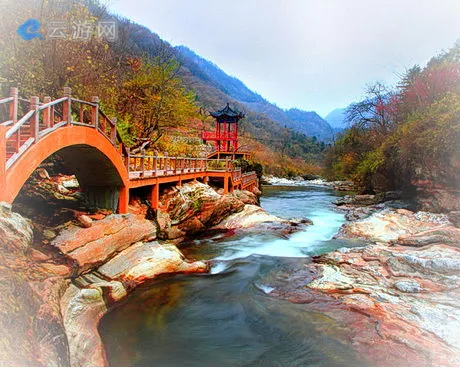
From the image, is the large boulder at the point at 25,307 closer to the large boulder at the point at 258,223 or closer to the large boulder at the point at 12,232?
the large boulder at the point at 12,232


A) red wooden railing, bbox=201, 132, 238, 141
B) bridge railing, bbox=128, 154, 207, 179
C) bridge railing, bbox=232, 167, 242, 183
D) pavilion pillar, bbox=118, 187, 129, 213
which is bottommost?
pavilion pillar, bbox=118, 187, 129, 213

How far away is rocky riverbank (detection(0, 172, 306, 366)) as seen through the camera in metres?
4.10

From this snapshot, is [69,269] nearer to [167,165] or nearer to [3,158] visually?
[3,158]

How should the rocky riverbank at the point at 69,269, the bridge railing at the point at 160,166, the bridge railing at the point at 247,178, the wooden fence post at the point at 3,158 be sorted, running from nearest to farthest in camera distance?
A: the rocky riverbank at the point at 69,269, the wooden fence post at the point at 3,158, the bridge railing at the point at 160,166, the bridge railing at the point at 247,178

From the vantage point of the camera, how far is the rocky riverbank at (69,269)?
410 centimetres

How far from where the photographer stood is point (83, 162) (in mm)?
9602

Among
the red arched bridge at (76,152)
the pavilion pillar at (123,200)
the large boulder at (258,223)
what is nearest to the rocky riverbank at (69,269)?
the pavilion pillar at (123,200)

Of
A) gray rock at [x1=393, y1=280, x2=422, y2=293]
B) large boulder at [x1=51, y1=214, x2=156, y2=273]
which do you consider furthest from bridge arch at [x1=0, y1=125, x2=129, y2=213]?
gray rock at [x1=393, y1=280, x2=422, y2=293]

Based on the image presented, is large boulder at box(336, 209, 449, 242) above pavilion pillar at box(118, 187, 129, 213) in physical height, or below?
below

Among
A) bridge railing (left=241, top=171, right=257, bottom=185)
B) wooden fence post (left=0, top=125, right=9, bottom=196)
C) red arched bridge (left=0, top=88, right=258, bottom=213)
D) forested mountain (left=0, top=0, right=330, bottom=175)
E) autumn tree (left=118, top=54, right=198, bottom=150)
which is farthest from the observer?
bridge railing (left=241, top=171, right=257, bottom=185)

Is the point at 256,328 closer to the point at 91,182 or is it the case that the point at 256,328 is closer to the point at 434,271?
the point at 434,271

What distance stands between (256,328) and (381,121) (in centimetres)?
3060

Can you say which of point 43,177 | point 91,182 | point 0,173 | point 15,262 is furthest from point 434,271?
point 43,177

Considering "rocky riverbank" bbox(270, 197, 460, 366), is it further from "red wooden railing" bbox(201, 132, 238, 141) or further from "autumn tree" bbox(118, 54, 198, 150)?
"red wooden railing" bbox(201, 132, 238, 141)
